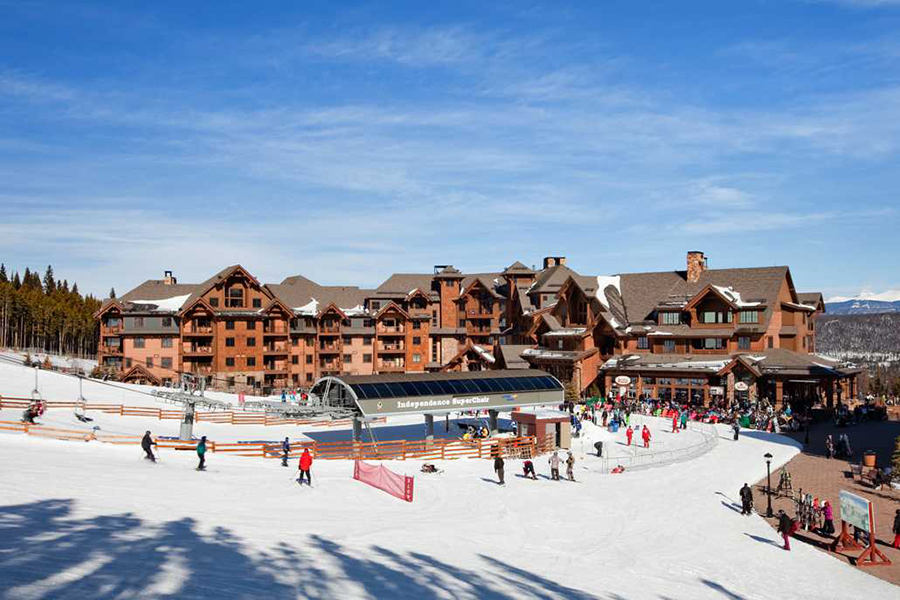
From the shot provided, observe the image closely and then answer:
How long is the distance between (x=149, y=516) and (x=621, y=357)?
49279mm

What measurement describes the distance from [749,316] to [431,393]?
3491 cm

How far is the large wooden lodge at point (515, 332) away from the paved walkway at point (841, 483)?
9.37 metres

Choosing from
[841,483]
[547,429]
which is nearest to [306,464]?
[547,429]

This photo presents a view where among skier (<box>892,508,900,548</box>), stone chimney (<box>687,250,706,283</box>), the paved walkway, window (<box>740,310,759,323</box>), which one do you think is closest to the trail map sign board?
the paved walkway

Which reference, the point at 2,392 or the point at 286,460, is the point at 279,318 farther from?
the point at 286,460

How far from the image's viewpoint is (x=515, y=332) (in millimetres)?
82688

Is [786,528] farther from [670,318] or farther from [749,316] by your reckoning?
[670,318]

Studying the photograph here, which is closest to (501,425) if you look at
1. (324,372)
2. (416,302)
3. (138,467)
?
(138,467)

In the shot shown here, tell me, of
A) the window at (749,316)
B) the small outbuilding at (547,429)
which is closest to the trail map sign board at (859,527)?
the small outbuilding at (547,429)

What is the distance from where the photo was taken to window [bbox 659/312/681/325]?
62.1 meters

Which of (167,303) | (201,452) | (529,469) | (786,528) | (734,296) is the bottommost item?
(786,528)

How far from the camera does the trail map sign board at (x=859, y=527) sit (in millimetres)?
20422

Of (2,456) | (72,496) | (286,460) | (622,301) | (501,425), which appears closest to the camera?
(72,496)

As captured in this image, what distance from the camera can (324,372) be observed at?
7888cm
